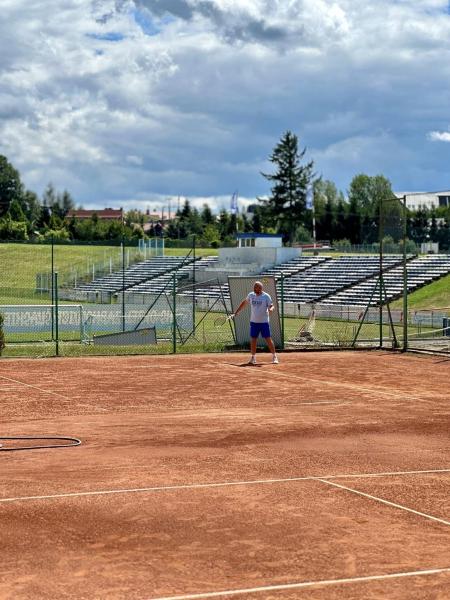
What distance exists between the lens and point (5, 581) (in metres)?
6.36

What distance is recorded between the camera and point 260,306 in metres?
22.3

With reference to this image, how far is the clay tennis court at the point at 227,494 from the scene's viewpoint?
6.48m

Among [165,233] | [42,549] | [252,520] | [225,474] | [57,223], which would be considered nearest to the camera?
[42,549]

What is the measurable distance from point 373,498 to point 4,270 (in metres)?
33.3

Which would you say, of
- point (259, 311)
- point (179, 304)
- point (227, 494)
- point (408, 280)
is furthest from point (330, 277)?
point (227, 494)

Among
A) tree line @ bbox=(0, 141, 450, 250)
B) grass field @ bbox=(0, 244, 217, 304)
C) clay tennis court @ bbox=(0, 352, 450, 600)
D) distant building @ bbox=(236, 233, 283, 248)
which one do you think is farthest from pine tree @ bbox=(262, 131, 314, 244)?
clay tennis court @ bbox=(0, 352, 450, 600)

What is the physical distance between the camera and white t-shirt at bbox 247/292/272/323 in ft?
73.2

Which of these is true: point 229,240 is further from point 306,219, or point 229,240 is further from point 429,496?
point 429,496

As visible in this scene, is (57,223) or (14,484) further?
(57,223)

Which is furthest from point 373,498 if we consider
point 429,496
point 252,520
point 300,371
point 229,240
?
point 229,240

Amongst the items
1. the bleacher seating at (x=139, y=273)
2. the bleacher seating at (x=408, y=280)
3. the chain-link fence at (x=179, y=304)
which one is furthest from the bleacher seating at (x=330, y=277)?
the bleacher seating at (x=139, y=273)

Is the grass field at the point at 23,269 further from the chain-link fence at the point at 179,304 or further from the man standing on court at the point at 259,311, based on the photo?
the man standing on court at the point at 259,311

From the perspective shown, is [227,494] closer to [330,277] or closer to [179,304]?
[179,304]

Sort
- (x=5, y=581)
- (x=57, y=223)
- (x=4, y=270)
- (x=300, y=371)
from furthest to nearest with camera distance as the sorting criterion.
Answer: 1. (x=57, y=223)
2. (x=4, y=270)
3. (x=300, y=371)
4. (x=5, y=581)
